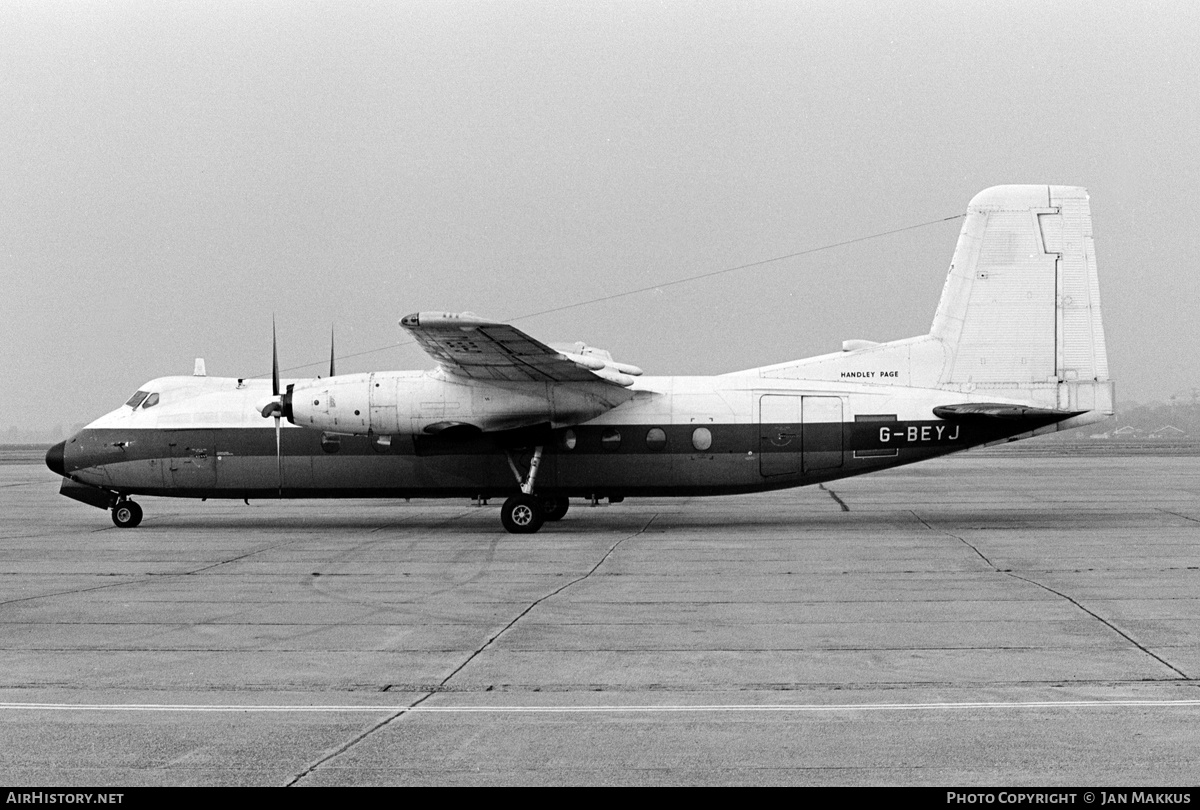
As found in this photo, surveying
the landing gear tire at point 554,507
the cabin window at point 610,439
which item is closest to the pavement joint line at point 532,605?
the cabin window at point 610,439

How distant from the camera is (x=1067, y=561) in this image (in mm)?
16688

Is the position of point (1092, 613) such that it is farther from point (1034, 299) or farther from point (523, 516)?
point (523, 516)

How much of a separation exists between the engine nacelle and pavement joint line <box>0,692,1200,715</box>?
13.5 meters

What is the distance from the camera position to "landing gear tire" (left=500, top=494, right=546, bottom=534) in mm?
22047

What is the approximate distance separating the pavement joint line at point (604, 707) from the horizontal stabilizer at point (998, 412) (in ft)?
44.7

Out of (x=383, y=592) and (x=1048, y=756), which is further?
(x=383, y=592)

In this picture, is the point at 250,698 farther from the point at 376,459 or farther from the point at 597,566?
the point at 376,459

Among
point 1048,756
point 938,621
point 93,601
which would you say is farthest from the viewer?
point 93,601

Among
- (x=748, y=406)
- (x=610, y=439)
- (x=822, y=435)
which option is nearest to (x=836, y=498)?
(x=822, y=435)

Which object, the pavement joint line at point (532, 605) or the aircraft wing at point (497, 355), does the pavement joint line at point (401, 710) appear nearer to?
the pavement joint line at point (532, 605)

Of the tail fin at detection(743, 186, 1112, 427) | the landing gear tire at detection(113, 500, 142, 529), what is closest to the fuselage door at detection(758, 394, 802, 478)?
the tail fin at detection(743, 186, 1112, 427)

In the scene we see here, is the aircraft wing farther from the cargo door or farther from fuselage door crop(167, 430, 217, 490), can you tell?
fuselage door crop(167, 430, 217, 490)

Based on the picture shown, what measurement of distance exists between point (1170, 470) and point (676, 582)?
33.8m

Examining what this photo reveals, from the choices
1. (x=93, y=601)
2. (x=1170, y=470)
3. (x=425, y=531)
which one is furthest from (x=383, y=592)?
(x=1170, y=470)
